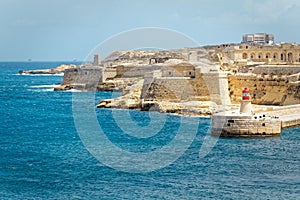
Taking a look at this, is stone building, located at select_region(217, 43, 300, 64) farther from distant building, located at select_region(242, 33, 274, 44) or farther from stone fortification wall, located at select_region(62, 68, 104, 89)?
distant building, located at select_region(242, 33, 274, 44)

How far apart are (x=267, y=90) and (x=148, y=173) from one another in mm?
15263

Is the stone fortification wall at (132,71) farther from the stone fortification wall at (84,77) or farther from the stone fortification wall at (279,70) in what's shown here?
the stone fortification wall at (279,70)

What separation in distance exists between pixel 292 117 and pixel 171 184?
1027cm

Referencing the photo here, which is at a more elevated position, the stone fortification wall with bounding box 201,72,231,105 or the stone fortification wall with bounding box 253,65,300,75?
the stone fortification wall with bounding box 253,65,300,75

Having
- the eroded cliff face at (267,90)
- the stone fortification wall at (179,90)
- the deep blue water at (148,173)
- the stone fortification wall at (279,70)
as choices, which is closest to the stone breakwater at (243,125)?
the deep blue water at (148,173)

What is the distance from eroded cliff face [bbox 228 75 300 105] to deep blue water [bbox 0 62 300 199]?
5.93 m

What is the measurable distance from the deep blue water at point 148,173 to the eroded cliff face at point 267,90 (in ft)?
19.5

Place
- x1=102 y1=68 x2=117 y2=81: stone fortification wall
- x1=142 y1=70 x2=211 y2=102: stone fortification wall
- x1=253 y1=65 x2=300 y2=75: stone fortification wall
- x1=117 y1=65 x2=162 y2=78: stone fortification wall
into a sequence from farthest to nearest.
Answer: x1=102 y1=68 x2=117 y2=81: stone fortification wall
x1=117 y1=65 x2=162 y2=78: stone fortification wall
x1=253 y1=65 x2=300 y2=75: stone fortification wall
x1=142 y1=70 x2=211 y2=102: stone fortification wall

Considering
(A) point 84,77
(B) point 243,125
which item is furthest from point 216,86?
(A) point 84,77

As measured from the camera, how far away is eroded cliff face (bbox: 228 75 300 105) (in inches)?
1130

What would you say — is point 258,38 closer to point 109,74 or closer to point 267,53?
point 267,53

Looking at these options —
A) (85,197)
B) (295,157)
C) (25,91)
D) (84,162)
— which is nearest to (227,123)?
(295,157)

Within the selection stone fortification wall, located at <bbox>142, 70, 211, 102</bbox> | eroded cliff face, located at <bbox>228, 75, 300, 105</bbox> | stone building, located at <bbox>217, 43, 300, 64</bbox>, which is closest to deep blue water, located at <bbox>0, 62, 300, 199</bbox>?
stone fortification wall, located at <bbox>142, 70, 211, 102</bbox>

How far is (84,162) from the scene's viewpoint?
16875mm
